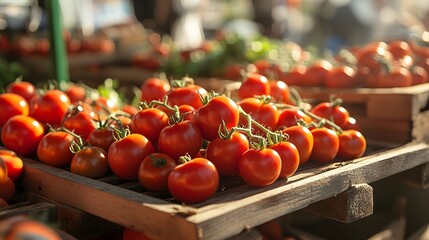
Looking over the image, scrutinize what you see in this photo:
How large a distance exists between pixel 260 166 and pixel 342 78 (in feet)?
5.02

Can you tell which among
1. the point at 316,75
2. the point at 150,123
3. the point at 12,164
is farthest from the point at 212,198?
the point at 316,75

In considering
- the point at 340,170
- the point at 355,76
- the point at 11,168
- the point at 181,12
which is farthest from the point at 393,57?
the point at 181,12

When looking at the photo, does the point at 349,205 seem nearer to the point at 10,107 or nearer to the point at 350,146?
the point at 350,146

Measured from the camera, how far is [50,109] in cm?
256

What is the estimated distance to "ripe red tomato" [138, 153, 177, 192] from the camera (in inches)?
75.8

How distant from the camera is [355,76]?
3.28m

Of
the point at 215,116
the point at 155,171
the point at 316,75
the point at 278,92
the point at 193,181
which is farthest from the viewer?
the point at 316,75

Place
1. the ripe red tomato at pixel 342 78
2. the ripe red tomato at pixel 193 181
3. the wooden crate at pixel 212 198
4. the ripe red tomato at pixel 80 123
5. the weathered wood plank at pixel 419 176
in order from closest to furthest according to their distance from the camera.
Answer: the wooden crate at pixel 212 198 → the ripe red tomato at pixel 193 181 → the ripe red tomato at pixel 80 123 → the weathered wood plank at pixel 419 176 → the ripe red tomato at pixel 342 78

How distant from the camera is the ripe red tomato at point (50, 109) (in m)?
2.56

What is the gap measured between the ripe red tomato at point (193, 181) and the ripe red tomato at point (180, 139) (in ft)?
0.60

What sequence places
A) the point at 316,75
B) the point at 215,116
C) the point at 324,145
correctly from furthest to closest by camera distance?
the point at 316,75, the point at 324,145, the point at 215,116

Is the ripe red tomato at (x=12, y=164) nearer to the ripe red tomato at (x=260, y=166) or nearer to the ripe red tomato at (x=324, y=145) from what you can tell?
the ripe red tomato at (x=260, y=166)

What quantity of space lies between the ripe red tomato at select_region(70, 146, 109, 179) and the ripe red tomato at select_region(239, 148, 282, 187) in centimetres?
58

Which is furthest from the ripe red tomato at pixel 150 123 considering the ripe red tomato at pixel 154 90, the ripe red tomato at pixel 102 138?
the ripe red tomato at pixel 154 90
